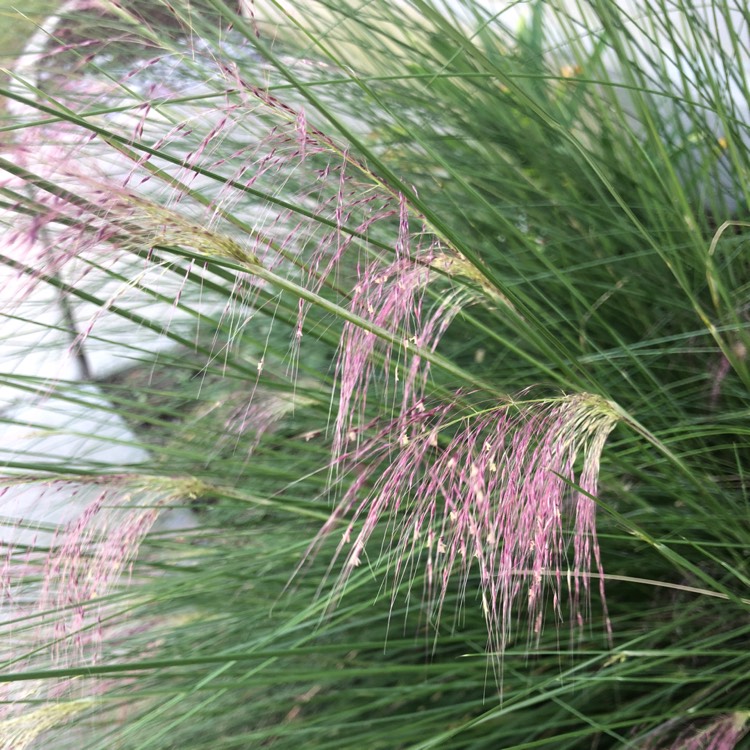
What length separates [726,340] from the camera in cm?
97

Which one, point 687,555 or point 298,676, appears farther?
point 687,555

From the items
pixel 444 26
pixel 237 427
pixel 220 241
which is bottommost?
pixel 237 427

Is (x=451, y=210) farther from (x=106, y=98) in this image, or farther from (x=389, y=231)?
(x=106, y=98)

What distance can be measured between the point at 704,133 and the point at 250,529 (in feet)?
2.44

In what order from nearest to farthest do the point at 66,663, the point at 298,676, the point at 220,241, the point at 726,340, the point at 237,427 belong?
the point at 220,241
the point at 298,676
the point at 66,663
the point at 726,340
the point at 237,427

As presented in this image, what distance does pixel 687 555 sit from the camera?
94 centimetres

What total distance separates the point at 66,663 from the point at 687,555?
708 mm

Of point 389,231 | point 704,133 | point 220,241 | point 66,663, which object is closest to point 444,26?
point 220,241

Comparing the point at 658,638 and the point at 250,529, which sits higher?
the point at 250,529

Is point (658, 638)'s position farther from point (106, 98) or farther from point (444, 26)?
point (106, 98)

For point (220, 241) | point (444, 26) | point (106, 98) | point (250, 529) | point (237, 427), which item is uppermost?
point (106, 98)

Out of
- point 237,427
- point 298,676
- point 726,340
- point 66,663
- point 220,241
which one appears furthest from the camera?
point 237,427

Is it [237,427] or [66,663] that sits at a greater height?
[237,427]

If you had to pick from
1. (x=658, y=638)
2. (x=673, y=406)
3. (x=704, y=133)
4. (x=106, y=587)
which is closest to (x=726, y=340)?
(x=673, y=406)
